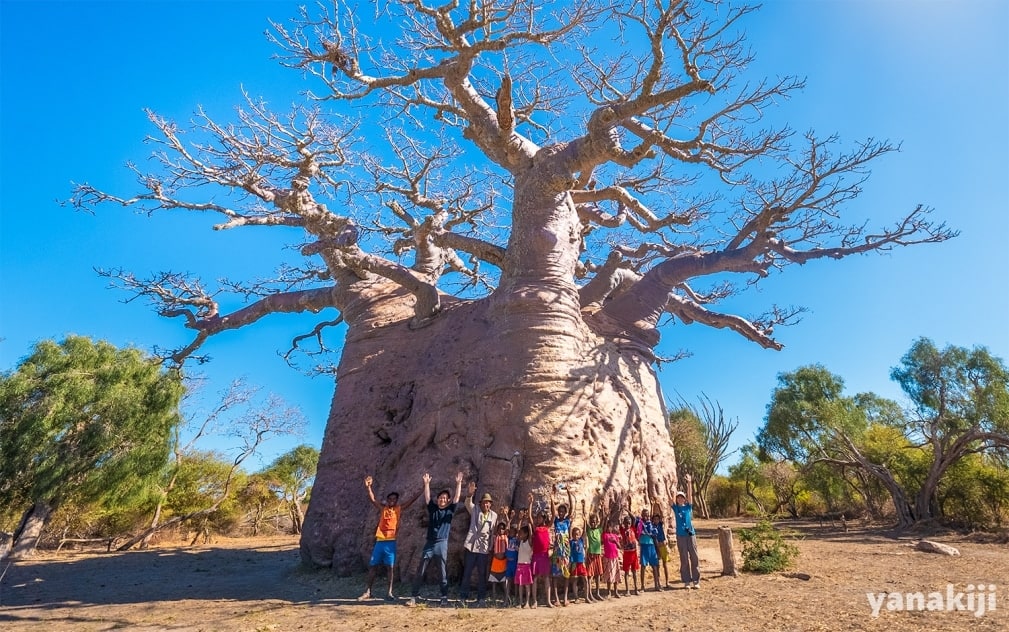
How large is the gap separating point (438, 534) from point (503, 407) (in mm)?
1216

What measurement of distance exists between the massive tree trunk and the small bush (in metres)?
0.94

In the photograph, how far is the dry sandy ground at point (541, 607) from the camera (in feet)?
10.6

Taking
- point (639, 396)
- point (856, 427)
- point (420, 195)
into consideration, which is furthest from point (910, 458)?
point (420, 195)

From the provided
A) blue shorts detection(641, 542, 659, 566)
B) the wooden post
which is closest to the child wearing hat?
blue shorts detection(641, 542, 659, 566)

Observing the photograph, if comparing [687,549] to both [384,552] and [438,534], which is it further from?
[384,552]

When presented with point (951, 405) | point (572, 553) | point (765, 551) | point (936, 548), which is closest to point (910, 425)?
point (951, 405)

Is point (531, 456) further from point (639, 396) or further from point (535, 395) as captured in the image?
point (639, 396)

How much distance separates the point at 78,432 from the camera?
777cm

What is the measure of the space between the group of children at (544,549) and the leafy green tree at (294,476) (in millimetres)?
13379

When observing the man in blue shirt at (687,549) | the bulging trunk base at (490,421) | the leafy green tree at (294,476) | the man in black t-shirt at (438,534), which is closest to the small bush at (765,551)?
the man in blue shirt at (687,549)

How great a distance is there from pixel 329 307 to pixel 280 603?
432 cm

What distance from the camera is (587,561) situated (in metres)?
4.03

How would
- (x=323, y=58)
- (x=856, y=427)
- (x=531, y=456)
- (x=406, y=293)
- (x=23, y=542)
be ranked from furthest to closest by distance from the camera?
(x=856, y=427)
(x=23, y=542)
(x=406, y=293)
(x=323, y=58)
(x=531, y=456)

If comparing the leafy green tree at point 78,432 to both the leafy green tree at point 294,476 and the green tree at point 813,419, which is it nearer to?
the leafy green tree at point 294,476
